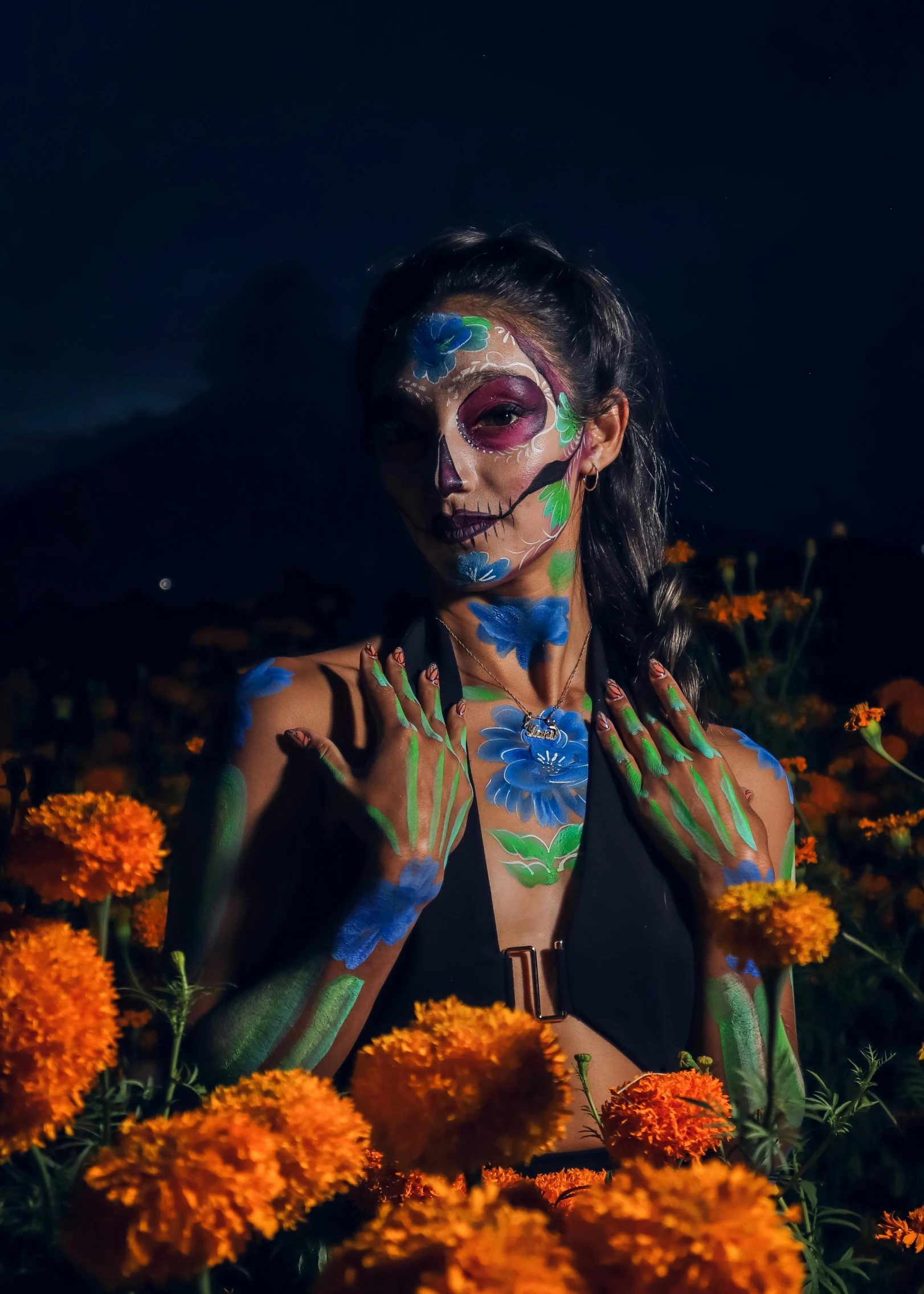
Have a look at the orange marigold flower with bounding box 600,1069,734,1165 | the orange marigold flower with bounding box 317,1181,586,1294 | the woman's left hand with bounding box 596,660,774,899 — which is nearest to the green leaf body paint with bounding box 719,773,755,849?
the woman's left hand with bounding box 596,660,774,899

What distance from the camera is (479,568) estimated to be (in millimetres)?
1269

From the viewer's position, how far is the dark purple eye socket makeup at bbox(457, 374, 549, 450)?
1.24 meters

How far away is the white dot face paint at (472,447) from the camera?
48.5 inches

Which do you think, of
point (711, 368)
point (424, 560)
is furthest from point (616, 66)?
point (424, 560)

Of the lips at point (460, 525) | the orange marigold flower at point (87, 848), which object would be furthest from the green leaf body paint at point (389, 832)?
the orange marigold flower at point (87, 848)

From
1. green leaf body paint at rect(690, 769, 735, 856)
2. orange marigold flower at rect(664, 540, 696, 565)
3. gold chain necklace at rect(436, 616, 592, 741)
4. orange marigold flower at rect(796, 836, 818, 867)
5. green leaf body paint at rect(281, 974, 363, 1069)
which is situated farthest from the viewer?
orange marigold flower at rect(664, 540, 696, 565)

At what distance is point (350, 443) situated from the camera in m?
1.74

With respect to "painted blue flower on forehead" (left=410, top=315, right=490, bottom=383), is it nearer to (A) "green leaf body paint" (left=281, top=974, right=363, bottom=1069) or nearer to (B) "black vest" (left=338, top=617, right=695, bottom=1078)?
(B) "black vest" (left=338, top=617, right=695, bottom=1078)

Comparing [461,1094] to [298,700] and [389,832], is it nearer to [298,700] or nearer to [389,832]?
[389,832]

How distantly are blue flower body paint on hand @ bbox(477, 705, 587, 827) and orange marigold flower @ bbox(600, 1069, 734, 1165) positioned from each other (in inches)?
24.4

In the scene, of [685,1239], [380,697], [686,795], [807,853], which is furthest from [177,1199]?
[807,853]

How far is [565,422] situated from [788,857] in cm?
53

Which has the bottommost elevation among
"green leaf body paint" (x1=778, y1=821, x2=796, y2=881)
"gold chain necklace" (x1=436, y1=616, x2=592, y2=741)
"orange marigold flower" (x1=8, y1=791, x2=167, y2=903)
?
"green leaf body paint" (x1=778, y1=821, x2=796, y2=881)

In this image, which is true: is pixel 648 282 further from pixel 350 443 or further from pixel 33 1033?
pixel 33 1033
